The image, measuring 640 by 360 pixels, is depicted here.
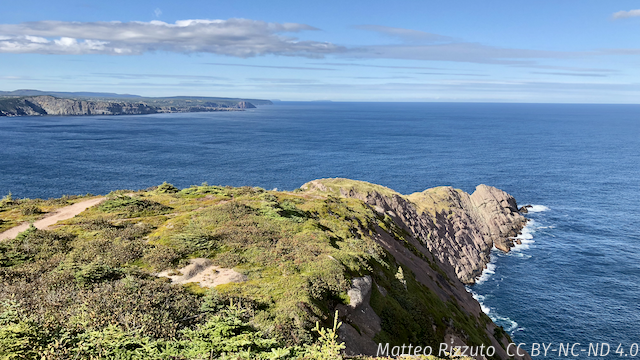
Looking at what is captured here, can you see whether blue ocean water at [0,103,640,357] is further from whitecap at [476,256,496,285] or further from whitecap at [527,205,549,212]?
whitecap at [527,205,549,212]

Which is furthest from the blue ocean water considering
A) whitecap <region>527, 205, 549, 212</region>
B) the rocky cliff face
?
the rocky cliff face

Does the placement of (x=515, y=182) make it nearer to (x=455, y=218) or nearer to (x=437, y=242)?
(x=455, y=218)

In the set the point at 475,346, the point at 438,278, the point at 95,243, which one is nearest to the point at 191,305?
the point at 95,243

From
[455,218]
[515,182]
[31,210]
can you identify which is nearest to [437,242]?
[455,218]

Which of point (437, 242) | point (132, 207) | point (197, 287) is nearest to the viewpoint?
point (197, 287)

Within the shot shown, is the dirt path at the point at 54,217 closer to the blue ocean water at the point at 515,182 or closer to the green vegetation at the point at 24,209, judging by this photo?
the green vegetation at the point at 24,209

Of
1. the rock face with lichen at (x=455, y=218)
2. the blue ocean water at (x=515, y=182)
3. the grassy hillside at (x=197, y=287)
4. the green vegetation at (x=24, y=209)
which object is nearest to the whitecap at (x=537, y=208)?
the blue ocean water at (x=515, y=182)
